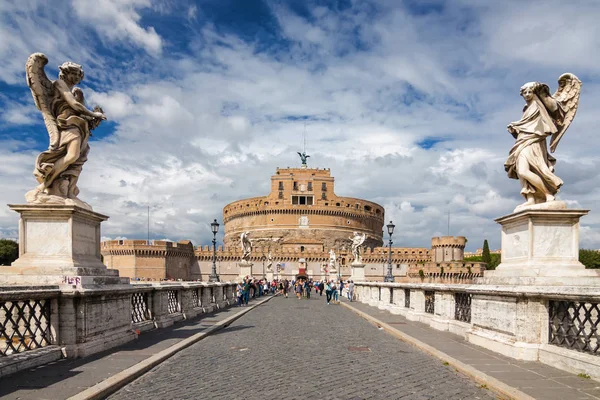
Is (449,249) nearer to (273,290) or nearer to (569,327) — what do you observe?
(273,290)

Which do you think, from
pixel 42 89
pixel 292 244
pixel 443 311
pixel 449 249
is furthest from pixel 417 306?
pixel 292 244

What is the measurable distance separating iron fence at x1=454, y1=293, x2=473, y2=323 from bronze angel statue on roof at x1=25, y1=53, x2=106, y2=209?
754 centimetres

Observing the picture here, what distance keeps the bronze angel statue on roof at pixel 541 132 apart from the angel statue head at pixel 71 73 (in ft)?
23.8

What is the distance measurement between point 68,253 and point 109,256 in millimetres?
79756

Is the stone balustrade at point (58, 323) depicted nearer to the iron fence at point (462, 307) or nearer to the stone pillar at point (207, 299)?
the iron fence at point (462, 307)

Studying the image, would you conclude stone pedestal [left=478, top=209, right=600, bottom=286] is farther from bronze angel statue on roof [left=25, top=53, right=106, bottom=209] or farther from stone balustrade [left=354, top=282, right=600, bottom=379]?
bronze angel statue on roof [left=25, top=53, right=106, bottom=209]

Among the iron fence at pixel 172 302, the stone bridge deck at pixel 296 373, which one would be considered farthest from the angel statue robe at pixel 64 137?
the iron fence at pixel 172 302

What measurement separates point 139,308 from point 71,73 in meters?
5.07

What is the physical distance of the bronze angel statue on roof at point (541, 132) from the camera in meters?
8.13

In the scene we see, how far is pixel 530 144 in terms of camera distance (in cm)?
826

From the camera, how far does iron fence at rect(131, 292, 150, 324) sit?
416 inches

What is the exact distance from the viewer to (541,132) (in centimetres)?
820

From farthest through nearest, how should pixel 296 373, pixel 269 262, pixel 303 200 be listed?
pixel 303 200 → pixel 269 262 → pixel 296 373

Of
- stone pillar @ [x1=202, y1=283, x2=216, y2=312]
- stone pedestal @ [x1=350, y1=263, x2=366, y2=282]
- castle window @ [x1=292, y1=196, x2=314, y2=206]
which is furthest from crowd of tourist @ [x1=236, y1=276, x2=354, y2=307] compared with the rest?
castle window @ [x1=292, y1=196, x2=314, y2=206]
